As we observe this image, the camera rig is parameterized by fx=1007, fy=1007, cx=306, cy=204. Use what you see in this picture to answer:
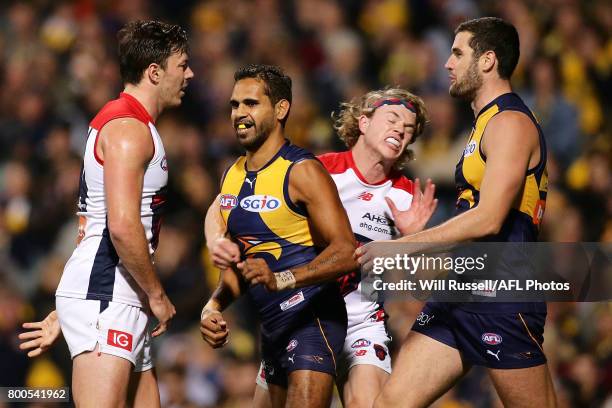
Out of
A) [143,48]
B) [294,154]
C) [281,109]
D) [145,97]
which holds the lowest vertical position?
[294,154]

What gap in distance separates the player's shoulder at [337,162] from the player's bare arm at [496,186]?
1417 mm

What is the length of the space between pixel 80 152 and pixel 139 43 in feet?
18.3

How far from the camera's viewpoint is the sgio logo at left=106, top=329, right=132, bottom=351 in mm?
5141

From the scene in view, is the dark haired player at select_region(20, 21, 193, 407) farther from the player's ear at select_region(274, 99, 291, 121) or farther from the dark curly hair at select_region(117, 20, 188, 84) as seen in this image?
the player's ear at select_region(274, 99, 291, 121)

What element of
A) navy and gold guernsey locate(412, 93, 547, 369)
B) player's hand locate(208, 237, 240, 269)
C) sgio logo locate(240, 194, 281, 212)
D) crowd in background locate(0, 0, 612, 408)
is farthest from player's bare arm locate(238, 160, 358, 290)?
crowd in background locate(0, 0, 612, 408)

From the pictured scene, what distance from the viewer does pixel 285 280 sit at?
5.22 metres

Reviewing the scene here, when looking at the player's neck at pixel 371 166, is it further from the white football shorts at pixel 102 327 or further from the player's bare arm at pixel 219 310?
the white football shorts at pixel 102 327

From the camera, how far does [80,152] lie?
10.9 meters

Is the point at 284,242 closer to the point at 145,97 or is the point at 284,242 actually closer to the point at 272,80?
the point at 272,80

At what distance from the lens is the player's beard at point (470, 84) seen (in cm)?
575

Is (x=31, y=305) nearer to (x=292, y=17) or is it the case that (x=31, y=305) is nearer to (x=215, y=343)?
(x=292, y=17)

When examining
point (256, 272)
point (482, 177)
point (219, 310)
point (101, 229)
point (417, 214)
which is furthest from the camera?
point (417, 214)

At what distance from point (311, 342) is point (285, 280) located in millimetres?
469

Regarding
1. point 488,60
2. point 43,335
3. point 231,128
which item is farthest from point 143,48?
point 231,128
